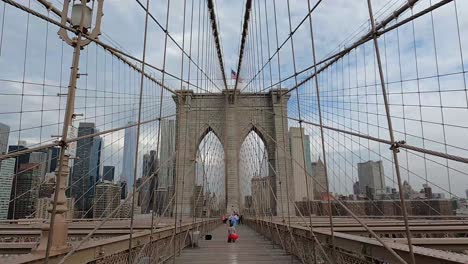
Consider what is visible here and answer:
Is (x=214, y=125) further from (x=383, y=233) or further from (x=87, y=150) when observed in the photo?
(x=383, y=233)

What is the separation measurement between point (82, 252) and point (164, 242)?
7.66ft

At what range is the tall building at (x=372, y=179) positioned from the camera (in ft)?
30.2

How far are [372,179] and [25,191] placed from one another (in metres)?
8.54

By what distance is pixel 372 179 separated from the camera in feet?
31.1

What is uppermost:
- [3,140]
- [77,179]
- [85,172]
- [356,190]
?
[3,140]

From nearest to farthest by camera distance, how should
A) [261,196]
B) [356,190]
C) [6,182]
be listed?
[6,182] → [356,190] → [261,196]

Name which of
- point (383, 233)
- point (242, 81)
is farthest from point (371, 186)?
point (242, 81)

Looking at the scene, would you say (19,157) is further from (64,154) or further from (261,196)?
(261,196)

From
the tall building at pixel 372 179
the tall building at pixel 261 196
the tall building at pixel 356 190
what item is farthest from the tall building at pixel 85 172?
the tall building at pixel 356 190

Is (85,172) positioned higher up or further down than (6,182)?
higher up

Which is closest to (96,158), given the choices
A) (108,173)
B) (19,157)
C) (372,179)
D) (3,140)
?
(108,173)

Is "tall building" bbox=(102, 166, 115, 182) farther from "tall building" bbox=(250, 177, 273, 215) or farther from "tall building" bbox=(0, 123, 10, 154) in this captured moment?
"tall building" bbox=(250, 177, 273, 215)

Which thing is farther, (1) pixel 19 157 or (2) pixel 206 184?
(2) pixel 206 184

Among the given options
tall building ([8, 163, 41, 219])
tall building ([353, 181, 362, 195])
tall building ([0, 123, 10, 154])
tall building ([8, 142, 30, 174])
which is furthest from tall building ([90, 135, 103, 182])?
tall building ([353, 181, 362, 195])
